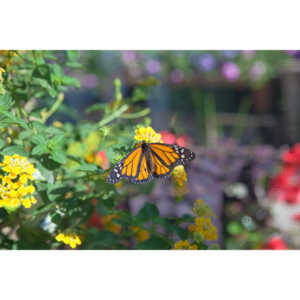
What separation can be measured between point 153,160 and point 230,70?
2.83 metres

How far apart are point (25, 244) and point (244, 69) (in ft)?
9.66

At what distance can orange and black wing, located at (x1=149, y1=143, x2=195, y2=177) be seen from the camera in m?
0.73

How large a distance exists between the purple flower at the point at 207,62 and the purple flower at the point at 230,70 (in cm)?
10

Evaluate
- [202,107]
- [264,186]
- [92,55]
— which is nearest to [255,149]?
[264,186]

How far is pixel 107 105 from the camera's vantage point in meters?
1.05

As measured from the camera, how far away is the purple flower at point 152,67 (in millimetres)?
3342

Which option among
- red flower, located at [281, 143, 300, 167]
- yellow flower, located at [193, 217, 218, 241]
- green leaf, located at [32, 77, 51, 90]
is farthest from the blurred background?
yellow flower, located at [193, 217, 218, 241]

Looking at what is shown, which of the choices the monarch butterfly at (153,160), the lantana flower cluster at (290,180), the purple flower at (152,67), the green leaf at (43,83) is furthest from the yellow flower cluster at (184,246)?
the purple flower at (152,67)

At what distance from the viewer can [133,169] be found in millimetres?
712

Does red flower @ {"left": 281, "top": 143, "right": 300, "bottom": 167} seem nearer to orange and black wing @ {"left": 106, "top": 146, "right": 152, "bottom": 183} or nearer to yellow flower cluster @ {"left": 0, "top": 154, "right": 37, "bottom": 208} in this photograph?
orange and black wing @ {"left": 106, "top": 146, "right": 152, "bottom": 183}

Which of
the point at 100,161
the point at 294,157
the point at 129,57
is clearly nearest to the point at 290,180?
the point at 294,157

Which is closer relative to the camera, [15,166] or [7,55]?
[15,166]

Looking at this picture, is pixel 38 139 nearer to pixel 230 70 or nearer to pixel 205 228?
pixel 205 228

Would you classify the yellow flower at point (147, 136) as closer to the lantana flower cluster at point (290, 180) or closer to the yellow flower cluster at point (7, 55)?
the yellow flower cluster at point (7, 55)
